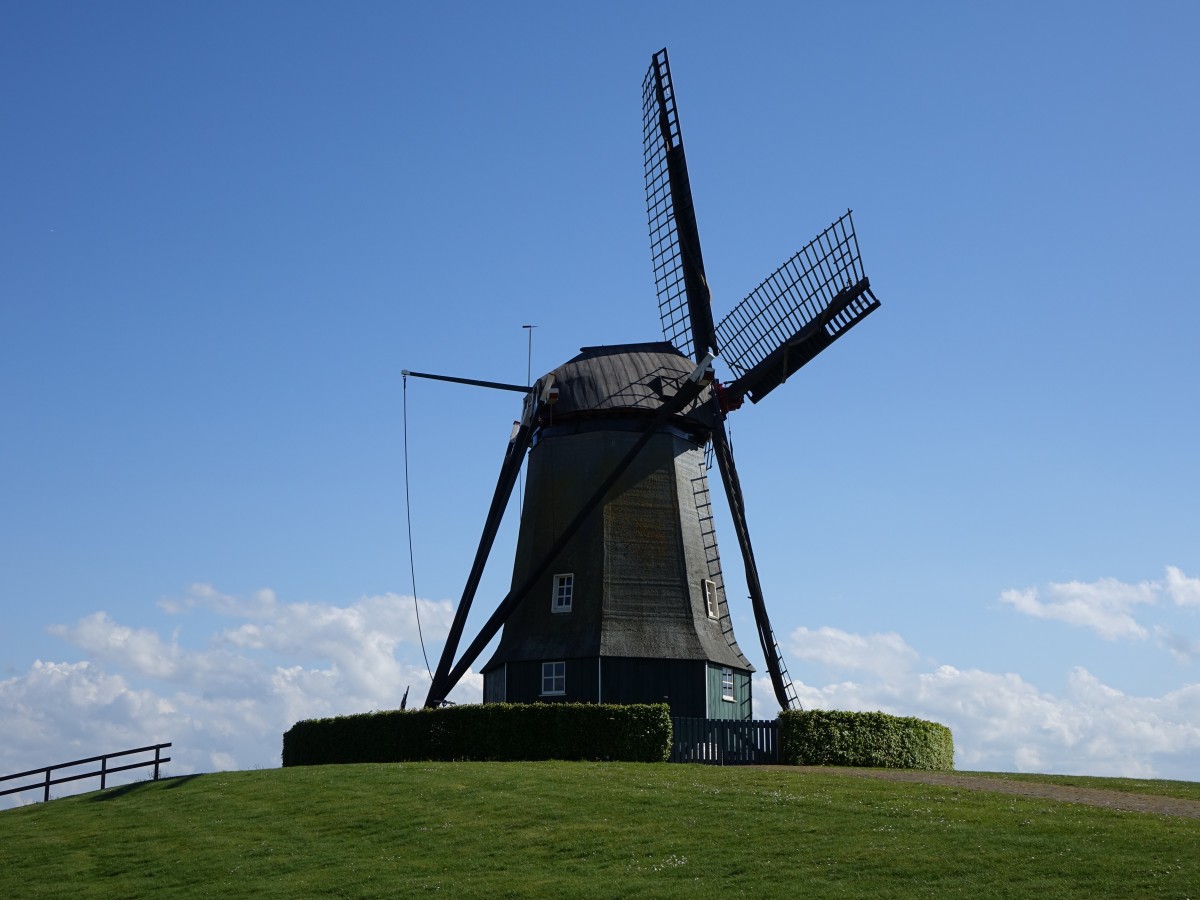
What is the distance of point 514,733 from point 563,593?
209 inches

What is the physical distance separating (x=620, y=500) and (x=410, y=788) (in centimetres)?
1207

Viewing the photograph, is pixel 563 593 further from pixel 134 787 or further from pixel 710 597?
pixel 134 787

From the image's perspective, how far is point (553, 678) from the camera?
3656cm

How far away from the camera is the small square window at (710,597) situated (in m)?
38.0

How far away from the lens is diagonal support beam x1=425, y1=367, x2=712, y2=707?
37.3m

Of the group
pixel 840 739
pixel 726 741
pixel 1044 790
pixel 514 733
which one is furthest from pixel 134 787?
pixel 1044 790

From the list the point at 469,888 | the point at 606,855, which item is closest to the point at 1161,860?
the point at 606,855

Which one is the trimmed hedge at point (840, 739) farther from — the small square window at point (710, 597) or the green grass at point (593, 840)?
the small square window at point (710, 597)

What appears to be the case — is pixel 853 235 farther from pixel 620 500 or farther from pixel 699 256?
pixel 620 500

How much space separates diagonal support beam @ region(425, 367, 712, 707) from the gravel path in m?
8.95

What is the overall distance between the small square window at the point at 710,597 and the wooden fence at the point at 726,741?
4533 mm

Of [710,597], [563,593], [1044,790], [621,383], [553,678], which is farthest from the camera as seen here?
[621,383]

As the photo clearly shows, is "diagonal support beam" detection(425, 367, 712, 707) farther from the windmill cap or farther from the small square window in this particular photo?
the small square window

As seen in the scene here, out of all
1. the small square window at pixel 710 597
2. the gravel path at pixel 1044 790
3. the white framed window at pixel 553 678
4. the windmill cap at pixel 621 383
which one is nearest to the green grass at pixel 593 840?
the gravel path at pixel 1044 790
